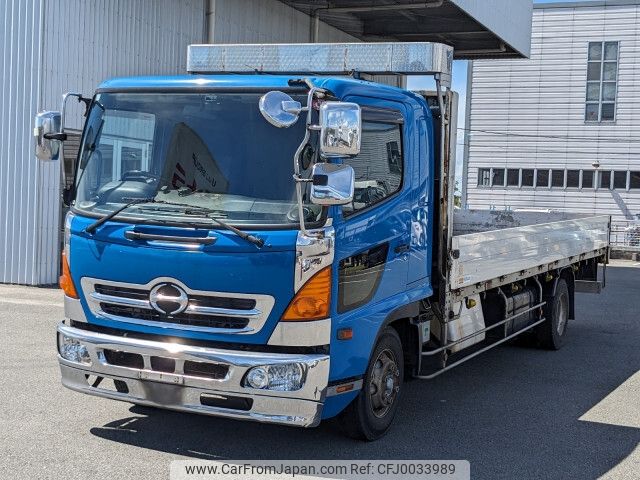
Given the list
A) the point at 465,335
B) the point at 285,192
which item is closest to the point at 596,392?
the point at 465,335

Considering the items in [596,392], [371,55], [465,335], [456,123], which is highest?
[371,55]

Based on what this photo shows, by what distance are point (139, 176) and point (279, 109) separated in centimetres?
121

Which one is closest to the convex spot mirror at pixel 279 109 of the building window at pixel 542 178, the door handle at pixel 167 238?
the door handle at pixel 167 238

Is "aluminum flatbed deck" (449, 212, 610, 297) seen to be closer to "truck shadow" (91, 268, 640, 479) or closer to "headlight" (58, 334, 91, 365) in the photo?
"truck shadow" (91, 268, 640, 479)

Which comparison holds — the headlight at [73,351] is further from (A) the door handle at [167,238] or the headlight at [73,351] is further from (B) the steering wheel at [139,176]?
(B) the steering wheel at [139,176]

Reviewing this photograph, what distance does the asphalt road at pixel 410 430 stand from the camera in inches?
223

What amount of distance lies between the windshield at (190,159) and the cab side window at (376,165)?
501 mm

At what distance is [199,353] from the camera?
5281 mm

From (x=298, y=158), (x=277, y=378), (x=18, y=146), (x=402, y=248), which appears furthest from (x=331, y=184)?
(x=18, y=146)

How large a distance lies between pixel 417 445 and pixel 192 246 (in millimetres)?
2264

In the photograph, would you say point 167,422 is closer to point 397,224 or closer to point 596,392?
point 397,224

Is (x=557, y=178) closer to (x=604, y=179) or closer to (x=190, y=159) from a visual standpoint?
(x=604, y=179)

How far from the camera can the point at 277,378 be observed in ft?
17.2

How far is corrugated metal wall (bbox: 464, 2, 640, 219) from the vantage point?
3694 cm
